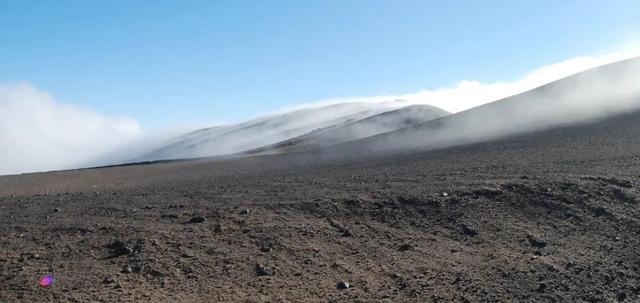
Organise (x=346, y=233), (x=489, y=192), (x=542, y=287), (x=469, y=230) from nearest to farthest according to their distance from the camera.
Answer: (x=542, y=287) < (x=346, y=233) < (x=469, y=230) < (x=489, y=192)

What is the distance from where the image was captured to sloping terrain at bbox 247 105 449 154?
37375mm

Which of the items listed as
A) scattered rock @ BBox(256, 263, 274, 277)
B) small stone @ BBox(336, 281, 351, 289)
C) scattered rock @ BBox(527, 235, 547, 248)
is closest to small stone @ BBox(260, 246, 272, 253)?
scattered rock @ BBox(256, 263, 274, 277)

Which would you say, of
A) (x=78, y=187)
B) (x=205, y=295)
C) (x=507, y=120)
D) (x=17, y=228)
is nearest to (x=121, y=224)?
(x=17, y=228)

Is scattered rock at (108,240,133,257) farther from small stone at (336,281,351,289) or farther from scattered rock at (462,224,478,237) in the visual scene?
scattered rock at (462,224,478,237)

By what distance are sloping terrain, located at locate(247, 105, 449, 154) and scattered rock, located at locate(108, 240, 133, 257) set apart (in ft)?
87.0

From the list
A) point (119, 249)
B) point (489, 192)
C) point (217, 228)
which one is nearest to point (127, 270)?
point (119, 249)

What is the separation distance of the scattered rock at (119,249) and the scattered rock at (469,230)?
4680 millimetres

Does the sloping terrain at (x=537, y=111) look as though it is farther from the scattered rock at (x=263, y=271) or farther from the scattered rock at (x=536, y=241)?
the scattered rock at (x=263, y=271)

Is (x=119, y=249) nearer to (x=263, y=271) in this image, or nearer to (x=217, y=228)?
(x=217, y=228)

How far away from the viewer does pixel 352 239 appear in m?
8.95

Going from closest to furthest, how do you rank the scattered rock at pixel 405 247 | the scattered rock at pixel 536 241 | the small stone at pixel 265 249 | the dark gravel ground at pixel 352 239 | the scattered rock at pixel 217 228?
the dark gravel ground at pixel 352 239 < the small stone at pixel 265 249 < the scattered rock at pixel 405 247 < the scattered rock at pixel 536 241 < the scattered rock at pixel 217 228

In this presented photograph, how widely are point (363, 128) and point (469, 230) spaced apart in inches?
1328

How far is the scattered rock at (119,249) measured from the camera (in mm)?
8196

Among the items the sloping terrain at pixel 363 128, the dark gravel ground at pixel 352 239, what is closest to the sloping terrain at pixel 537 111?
the dark gravel ground at pixel 352 239
